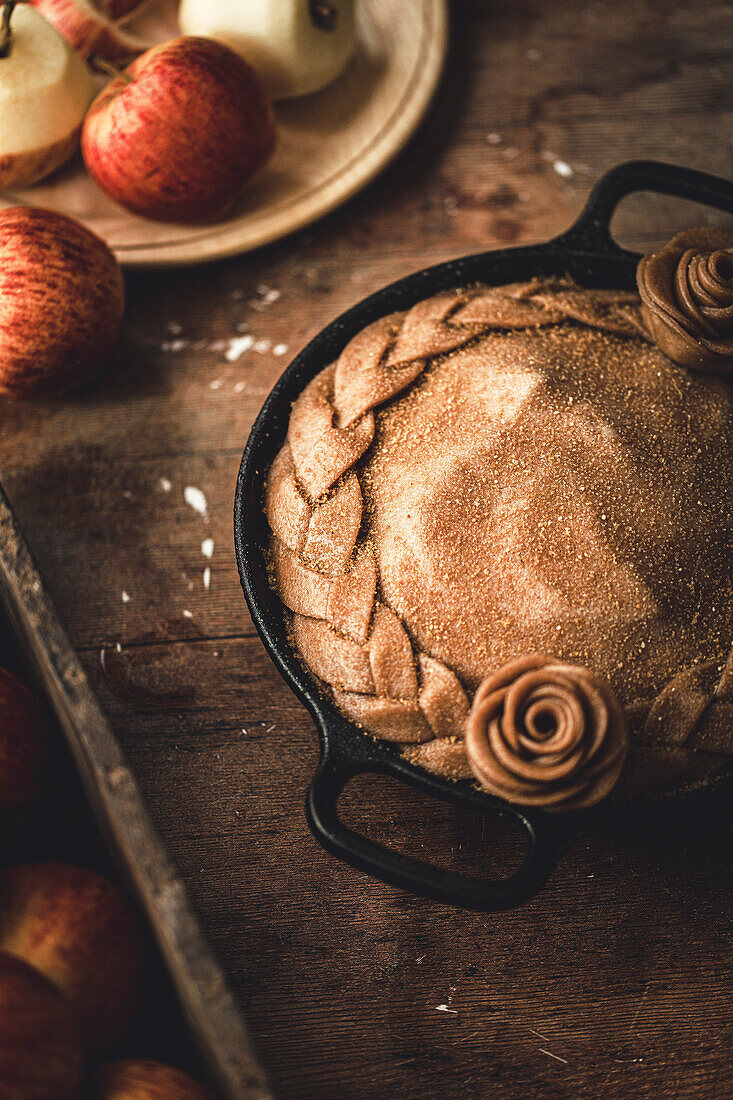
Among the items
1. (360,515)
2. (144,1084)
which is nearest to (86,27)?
(360,515)

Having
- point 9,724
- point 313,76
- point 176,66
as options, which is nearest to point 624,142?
point 313,76

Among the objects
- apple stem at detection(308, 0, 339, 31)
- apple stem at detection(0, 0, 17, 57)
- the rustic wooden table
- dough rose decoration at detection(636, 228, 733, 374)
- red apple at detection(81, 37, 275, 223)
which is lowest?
the rustic wooden table

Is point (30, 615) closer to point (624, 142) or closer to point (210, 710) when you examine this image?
point (210, 710)

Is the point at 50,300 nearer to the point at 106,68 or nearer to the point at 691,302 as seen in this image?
the point at 106,68

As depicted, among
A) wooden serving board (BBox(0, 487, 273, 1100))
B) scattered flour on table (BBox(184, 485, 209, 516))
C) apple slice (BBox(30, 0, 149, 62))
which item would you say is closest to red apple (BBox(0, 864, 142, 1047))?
wooden serving board (BBox(0, 487, 273, 1100))

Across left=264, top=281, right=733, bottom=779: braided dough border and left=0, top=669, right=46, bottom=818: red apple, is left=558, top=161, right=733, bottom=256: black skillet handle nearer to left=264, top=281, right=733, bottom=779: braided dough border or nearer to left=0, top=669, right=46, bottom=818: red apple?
left=264, top=281, right=733, bottom=779: braided dough border

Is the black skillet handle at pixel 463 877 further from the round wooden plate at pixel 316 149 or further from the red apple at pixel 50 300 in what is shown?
the round wooden plate at pixel 316 149

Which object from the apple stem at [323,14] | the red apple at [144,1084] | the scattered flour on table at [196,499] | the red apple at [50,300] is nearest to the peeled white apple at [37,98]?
the red apple at [50,300]

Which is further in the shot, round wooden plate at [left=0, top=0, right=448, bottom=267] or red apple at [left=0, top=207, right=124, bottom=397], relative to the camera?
round wooden plate at [left=0, top=0, right=448, bottom=267]
